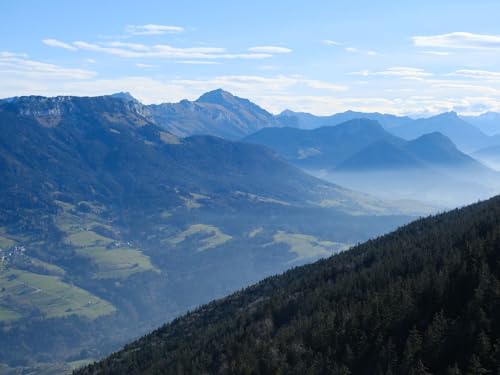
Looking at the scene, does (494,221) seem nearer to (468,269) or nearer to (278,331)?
(468,269)

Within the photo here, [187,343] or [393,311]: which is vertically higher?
[393,311]

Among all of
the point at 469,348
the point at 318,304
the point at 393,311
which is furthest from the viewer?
the point at 318,304

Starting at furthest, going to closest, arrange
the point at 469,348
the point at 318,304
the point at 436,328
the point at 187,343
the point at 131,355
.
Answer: the point at 131,355
the point at 187,343
the point at 318,304
the point at 436,328
the point at 469,348

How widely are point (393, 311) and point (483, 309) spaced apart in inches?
525

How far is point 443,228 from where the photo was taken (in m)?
149

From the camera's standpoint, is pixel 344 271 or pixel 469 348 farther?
pixel 344 271

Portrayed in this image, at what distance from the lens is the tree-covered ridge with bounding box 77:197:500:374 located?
77.7 metres

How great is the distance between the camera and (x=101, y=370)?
133 metres

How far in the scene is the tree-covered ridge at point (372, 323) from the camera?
77688 mm

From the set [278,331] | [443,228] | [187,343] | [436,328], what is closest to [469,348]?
[436,328]

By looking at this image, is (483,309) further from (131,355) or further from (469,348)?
(131,355)

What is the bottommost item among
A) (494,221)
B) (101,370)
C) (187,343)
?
(101,370)

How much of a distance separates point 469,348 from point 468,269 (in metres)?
23.5

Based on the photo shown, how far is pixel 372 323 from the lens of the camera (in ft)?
297
